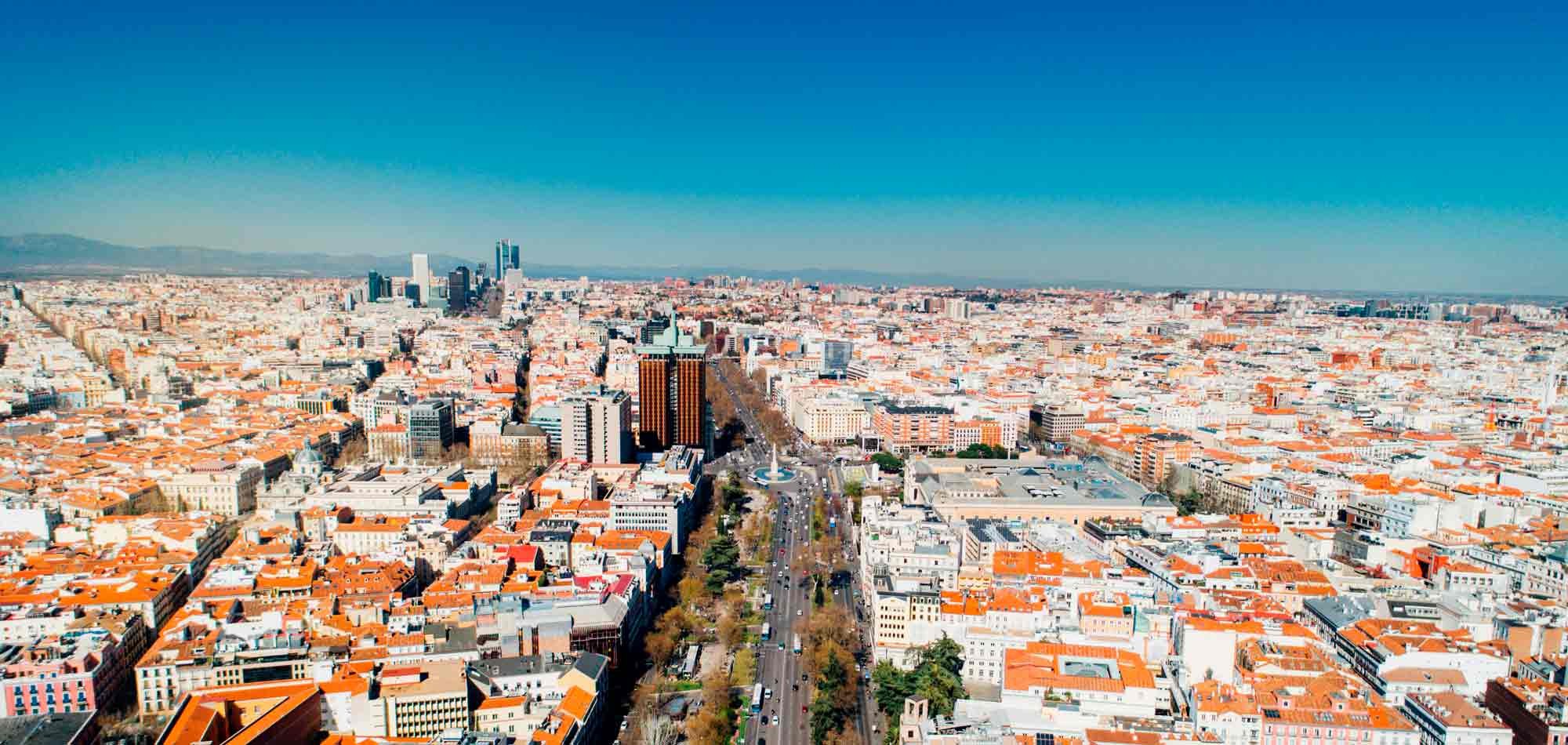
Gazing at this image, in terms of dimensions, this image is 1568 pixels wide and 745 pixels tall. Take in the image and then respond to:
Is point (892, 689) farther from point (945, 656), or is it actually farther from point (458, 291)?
point (458, 291)

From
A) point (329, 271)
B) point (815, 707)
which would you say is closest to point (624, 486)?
point (815, 707)

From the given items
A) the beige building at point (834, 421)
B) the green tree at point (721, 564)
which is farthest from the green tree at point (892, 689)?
the beige building at point (834, 421)

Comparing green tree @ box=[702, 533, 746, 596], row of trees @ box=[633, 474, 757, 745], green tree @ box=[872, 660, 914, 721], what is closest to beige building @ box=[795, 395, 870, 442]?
row of trees @ box=[633, 474, 757, 745]

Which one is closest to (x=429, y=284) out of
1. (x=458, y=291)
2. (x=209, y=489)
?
(x=458, y=291)

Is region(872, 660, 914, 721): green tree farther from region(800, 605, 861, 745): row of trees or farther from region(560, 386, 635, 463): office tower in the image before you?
region(560, 386, 635, 463): office tower

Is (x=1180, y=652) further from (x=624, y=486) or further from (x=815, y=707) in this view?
(x=624, y=486)

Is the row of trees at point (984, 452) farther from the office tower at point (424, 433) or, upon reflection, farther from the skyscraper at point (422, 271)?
the skyscraper at point (422, 271)
